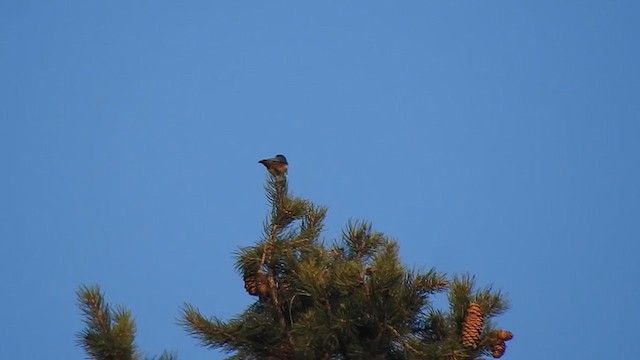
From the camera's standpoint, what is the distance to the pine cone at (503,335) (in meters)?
4.31

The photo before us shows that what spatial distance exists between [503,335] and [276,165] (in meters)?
1.65

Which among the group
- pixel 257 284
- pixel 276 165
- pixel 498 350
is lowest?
pixel 498 350

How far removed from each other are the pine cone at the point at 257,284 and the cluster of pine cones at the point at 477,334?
0.95 meters

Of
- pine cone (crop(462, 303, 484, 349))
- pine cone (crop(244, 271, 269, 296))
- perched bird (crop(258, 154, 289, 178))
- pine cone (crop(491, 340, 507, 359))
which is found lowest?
pine cone (crop(491, 340, 507, 359))

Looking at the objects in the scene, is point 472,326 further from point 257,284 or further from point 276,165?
point 276,165

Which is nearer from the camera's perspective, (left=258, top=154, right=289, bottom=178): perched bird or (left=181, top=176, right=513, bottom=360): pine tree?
(left=181, top=176, right=513, bottom=360): pine tree

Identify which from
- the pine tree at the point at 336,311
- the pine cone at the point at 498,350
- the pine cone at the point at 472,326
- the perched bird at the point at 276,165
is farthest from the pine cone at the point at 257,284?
the pine cone at the point at 498,350

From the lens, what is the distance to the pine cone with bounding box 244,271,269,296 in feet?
15.2

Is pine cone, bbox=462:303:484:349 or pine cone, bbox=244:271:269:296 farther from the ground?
pine cone, bbox=244:271:269:296

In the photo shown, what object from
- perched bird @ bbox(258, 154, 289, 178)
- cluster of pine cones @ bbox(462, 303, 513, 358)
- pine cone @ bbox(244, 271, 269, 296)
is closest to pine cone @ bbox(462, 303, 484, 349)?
cluster of pine cones @ bbox(462, 303, 513, 358)

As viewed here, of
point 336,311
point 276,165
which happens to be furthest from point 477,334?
point 276,165

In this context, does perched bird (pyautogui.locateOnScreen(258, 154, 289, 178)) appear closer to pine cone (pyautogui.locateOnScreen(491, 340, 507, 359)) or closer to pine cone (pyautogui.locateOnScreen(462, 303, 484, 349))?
pine cone (pyautogui.locateOnScreen(462, 303, 484, 349))

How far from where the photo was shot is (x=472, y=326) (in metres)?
4.30

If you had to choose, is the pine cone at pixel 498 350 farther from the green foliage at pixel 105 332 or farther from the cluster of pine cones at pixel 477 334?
the green foliage at pixel 105 332
